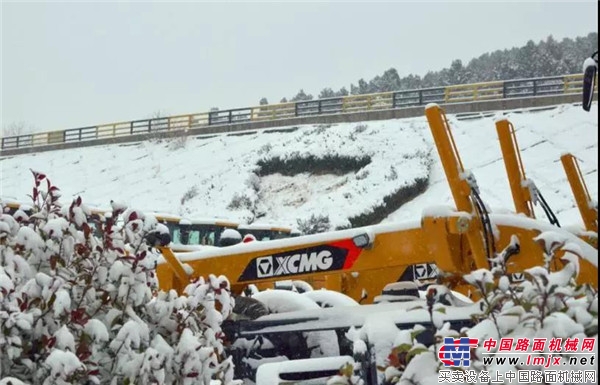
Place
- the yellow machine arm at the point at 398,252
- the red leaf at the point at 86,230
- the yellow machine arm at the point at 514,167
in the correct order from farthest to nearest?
the yellow machine arm at the point at 514,167, the yellow machine arm at the point at 398,252, the red leaf at the point at 86,230

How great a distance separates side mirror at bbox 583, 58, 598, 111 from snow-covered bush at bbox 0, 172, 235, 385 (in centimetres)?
193

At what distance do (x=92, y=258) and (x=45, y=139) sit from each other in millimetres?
47618

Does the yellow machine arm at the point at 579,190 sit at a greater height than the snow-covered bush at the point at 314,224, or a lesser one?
greater

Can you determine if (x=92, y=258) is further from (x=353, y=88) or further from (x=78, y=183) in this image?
(x=353, y=88)

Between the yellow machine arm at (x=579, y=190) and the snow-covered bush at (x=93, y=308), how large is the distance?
11.6 ft

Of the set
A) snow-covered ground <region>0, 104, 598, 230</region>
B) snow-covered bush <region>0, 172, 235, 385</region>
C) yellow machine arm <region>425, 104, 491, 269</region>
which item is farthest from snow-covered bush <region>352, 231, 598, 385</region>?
snow-covered ground <region>0, 104, 598, 230</region>

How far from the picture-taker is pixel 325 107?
38.8 metres

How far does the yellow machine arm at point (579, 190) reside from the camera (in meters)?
6.39

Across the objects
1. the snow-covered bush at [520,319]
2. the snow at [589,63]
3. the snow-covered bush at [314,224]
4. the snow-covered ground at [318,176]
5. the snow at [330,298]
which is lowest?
the snow-covered bush at [314,224]

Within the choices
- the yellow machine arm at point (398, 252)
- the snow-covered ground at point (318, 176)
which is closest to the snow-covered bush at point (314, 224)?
the snow-covered ground at point (318, 176)

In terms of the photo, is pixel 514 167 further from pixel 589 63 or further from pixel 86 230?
pixel 86 230

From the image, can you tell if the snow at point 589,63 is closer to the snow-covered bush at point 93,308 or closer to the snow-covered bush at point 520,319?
the snow-covered bush at point 520,319

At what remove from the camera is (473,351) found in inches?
94.6

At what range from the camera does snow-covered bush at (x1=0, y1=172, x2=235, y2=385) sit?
10.9 feet
